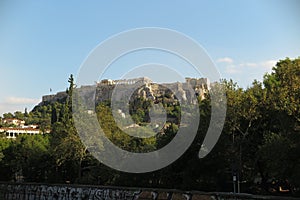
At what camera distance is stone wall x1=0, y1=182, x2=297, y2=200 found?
19.2 m

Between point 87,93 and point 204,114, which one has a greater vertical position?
point 87,93

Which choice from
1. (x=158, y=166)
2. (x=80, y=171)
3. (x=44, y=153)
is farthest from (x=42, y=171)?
(x=158, y=166)

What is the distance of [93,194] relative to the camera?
24594mm

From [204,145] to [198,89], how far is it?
342 inches

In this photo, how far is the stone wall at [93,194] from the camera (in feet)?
62.9

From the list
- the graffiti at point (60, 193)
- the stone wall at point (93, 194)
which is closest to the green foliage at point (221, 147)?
the stone wall at point (93, 194)

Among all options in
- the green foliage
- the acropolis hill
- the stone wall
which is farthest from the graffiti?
the acropolis hill

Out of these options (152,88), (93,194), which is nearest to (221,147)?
(93,194)

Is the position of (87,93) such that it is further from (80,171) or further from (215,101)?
(215,101)

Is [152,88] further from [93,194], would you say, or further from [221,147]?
[221,147]

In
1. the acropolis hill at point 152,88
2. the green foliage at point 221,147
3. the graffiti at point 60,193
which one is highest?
the acropolis hill at point 152,88

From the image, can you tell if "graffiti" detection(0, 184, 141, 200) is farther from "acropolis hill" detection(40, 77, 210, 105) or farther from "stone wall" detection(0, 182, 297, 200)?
"acropolis hill" detection(40, 77, 210, 105)

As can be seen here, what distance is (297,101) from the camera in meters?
19.8

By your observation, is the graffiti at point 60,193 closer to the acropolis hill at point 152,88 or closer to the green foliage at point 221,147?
the green foliage at point 221,147
